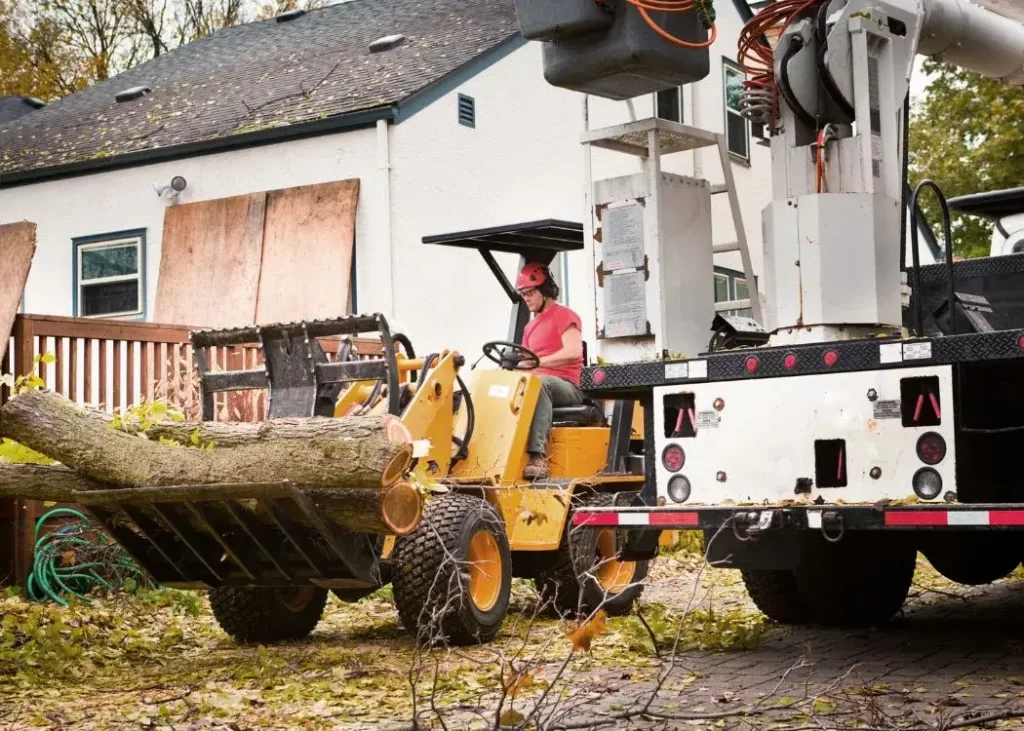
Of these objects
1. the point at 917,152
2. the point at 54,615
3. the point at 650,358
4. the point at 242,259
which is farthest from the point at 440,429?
the point at 917,152

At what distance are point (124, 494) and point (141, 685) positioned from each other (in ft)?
2.92

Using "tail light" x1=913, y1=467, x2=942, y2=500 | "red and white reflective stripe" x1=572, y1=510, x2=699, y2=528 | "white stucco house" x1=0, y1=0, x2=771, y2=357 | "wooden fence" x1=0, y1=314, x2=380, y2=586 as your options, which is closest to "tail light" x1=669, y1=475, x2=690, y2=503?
"red and white reflective stripe" x1=572, y1=510, x2=699, y2=528

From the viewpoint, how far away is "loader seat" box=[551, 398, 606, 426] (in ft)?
31.5

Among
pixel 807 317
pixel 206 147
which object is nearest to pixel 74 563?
pixel 807 317

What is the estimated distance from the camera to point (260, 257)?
1648 cm

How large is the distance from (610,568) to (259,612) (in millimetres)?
2332

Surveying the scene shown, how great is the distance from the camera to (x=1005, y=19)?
863 cm

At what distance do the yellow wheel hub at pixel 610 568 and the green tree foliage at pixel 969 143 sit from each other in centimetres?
2319

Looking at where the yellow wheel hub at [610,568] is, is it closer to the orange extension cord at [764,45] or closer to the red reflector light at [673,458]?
the red reflector light at [673,458]

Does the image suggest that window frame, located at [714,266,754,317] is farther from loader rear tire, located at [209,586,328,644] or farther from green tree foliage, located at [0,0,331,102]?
green tree foliage, located at [0,0,331,102]

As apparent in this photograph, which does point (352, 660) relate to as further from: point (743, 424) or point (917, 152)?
point (917, 152)

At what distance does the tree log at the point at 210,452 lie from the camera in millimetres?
6855

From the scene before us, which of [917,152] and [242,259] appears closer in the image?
[242,259]

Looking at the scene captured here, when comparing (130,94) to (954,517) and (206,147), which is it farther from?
(954,517)
